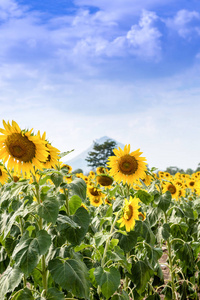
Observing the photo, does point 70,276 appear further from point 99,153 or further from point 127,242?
point 99,153

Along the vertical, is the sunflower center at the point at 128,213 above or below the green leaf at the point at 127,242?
above

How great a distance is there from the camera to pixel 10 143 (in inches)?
85.5

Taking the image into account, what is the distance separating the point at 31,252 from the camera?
202 centimetres

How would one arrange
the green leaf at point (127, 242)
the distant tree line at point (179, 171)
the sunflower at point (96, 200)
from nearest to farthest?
1. the green leaf at point (127, 242)
2. the sunflower at point (96, 200)
3. the distant tree line at point (179, 171)

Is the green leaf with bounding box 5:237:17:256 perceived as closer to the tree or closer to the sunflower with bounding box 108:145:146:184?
the sunflower with bounding box 108:145:146:184

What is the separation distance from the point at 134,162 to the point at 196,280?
2.38m

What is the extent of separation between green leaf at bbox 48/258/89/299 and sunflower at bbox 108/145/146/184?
4.16ft

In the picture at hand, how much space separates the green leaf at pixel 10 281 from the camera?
210 cm

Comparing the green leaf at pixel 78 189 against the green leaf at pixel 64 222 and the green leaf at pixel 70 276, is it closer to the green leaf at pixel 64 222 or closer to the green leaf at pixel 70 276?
the green leaf at pixel 64 222

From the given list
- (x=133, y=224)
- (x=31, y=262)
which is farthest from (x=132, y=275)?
(x=31, y=262)

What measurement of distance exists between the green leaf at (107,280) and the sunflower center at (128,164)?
3.63ft

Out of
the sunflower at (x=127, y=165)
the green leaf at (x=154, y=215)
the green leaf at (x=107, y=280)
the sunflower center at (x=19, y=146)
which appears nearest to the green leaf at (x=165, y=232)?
the green leaf at (x=154, y=215)

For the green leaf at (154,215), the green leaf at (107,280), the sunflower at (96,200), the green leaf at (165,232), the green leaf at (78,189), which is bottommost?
the green leaf at (107,280)

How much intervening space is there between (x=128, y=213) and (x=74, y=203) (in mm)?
464
